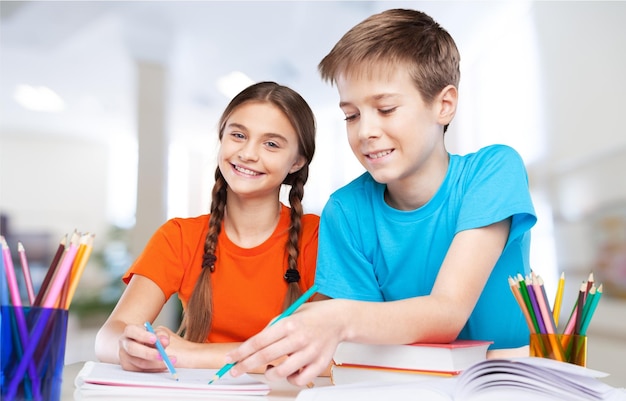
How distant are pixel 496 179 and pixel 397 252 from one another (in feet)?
0.66

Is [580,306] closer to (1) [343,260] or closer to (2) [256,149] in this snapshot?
(1) [343,260]

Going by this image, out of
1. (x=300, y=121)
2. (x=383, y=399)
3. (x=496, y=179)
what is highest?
(x=300, y=121)

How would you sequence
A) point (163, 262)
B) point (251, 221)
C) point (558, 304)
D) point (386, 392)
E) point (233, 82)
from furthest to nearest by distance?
1. point (233, 82)
2. point (251, 221)
3. point (163, 262)
4. point (558, 304)
5. point (386, 392)

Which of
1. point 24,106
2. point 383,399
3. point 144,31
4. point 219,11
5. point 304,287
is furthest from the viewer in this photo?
point 24,106

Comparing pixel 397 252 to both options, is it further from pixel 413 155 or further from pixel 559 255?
pixel 559 255

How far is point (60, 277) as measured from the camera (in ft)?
1.91

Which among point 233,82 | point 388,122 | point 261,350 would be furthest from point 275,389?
point 233,82

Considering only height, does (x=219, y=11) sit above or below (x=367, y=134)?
above

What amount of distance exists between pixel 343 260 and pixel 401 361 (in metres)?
0.35

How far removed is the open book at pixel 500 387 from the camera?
531 mm

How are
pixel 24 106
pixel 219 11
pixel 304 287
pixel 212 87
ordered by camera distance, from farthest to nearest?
pixel 24 106 < pixel 212 87 < pixel 219 11 < pixel 304 287

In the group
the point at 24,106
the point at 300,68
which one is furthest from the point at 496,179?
the point at 24,106

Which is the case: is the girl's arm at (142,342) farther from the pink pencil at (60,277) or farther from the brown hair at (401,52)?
the brown hair at (401,52)

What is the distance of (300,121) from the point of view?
1.32 metres
